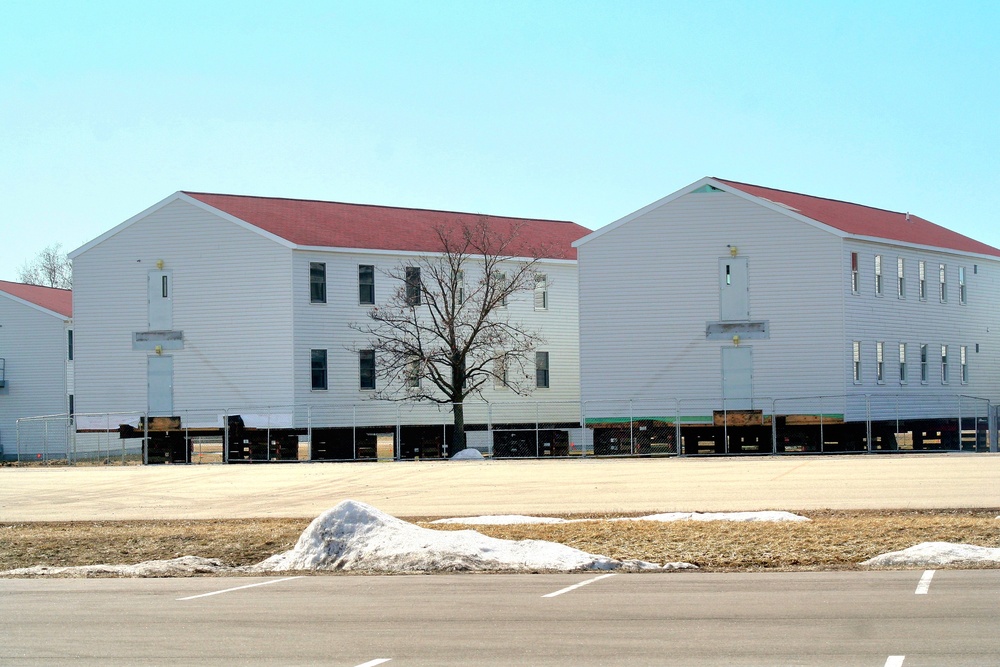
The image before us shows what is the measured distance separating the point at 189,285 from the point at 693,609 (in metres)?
39.4

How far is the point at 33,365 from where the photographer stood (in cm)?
6350

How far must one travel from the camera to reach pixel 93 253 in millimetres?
50656

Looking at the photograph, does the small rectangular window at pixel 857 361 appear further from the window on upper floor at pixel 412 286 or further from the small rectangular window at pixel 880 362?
the window on upper floor at pixel 412 286

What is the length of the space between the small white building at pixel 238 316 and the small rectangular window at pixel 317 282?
50mm

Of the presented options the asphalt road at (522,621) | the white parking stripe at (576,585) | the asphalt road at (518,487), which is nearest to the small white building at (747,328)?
the asphalt road at (518,487)

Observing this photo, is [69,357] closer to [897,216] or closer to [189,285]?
[189,285]

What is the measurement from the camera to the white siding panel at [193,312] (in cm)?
4806

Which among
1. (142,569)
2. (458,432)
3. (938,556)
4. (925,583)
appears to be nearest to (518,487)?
(142,569)

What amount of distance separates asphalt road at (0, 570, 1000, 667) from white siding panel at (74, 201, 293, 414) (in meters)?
32.1

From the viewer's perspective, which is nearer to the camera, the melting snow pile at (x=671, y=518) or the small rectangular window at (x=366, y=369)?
the melting snow pile at (x=671, y=518)

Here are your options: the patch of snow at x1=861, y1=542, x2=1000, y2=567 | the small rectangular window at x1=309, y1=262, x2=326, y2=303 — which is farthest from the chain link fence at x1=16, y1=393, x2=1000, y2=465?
the patch of snow at x1=861, y1=542, x2=1000, y2=567

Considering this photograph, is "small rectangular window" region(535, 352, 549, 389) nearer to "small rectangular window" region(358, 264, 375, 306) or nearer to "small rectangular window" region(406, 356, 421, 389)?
"small rectangular window" region(406, 356, 421, 389)

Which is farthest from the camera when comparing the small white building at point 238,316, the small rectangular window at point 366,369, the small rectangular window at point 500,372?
the small rectangular window at point 500,372

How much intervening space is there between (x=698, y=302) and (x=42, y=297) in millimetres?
37701
